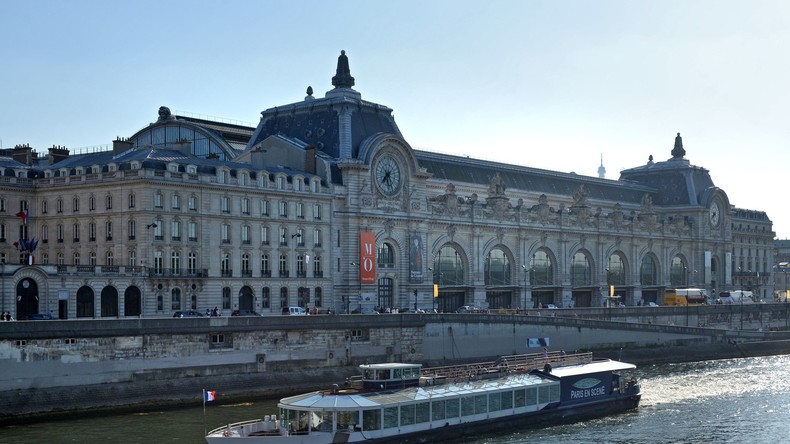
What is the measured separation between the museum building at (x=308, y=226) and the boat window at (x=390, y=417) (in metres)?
30.0

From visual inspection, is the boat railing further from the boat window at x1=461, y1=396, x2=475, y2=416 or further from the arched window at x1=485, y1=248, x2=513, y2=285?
the arched window at x1=485, y1=248, x2=513, y2=285

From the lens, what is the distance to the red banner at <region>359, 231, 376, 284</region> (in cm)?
10512

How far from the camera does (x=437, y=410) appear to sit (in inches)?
2457

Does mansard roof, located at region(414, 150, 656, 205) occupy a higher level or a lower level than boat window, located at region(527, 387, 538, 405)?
higher

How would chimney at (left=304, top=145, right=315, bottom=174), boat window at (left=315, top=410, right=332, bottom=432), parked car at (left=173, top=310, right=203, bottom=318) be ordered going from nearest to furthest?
1. boat window at (left=315, top=410, right=332, bottom=432)
2. parked car at (left=173, top=310, right=203, bottom=318)
3. chimney at (left=304, top=145, right=315, bottom=174)

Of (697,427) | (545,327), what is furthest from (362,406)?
(545,327)

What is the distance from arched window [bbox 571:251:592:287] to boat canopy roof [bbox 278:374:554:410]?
65334 mm

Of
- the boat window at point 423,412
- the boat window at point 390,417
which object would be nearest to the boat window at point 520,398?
the boat window at point 423,412

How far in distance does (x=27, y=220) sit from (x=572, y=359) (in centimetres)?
4569

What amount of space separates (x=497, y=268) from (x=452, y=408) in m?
61.3

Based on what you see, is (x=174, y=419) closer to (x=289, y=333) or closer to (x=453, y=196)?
(x=289, y=333)

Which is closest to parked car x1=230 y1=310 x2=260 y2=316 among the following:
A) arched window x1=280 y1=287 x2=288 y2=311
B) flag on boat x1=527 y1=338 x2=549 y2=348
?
arched window x1=280 y1=287 x2=288 y2=311

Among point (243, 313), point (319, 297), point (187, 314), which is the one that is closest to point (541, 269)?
point (319, 297)

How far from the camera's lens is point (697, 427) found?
66.1 metres
